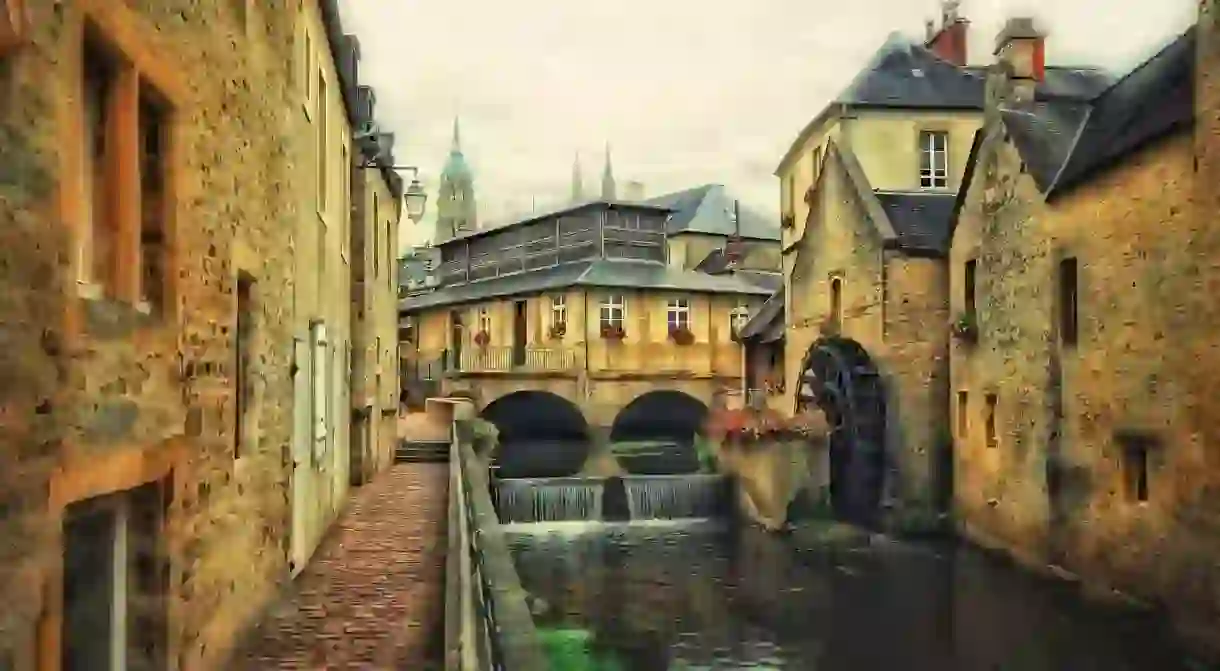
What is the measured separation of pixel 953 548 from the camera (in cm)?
1953

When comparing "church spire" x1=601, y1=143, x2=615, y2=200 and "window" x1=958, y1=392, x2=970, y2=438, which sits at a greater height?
"church spire" x1=601, y1=143, x2=615, y2=200

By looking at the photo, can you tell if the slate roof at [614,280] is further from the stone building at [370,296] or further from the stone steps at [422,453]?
the stone building at [370,296]

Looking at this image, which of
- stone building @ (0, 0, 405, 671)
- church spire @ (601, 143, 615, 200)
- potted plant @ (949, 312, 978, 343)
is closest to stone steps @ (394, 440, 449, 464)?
potted plant @ (949, 312, 978, 343)

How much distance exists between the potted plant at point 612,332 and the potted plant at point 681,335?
1725 mm

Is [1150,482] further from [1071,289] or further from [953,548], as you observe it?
[953,548]

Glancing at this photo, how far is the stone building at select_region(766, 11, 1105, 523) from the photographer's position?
21.4 meters

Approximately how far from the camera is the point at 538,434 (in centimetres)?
4075

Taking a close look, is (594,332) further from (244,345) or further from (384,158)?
(244,345)

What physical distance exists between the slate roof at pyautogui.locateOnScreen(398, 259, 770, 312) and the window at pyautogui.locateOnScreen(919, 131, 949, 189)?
1217 cm

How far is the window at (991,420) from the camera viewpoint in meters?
18.7

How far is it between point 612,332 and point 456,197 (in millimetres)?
63275

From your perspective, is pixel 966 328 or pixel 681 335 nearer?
pixel 966 328

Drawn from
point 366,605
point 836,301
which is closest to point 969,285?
point 836,301

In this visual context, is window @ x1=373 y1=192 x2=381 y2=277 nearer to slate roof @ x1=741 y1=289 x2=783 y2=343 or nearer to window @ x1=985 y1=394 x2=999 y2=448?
window @ x1=985 y1=394 x2=999 y2=448
